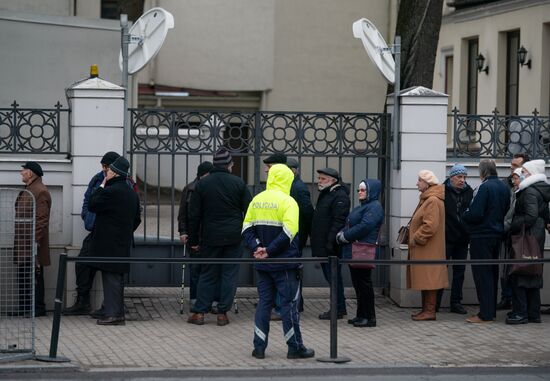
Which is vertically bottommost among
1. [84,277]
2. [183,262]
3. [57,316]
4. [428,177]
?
[57,316]

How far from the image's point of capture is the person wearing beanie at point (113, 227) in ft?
41.4

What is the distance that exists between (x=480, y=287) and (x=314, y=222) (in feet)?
6.33

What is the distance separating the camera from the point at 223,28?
31938mm

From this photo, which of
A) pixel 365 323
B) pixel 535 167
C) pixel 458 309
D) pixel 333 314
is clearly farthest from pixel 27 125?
pixel 535 167

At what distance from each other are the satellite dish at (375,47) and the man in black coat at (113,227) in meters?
3.05

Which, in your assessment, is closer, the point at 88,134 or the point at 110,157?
the point at 110,157

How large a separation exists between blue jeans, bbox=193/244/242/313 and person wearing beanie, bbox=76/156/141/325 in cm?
81

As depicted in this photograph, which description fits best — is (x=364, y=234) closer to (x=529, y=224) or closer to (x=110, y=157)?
(x=529, y=224)

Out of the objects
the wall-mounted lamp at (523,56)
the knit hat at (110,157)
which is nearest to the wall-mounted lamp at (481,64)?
the wall-mounted lamp at (523,56)

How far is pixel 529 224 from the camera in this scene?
13.1 meters

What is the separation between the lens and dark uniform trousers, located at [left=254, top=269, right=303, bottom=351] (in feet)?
36.0

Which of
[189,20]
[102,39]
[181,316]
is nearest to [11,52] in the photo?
[102,39]

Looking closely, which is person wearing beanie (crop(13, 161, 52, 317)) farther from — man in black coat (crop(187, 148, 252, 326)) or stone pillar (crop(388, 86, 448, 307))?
stone pillar (crop(388, 86, 448, 307))

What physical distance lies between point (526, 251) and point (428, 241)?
1052mm
